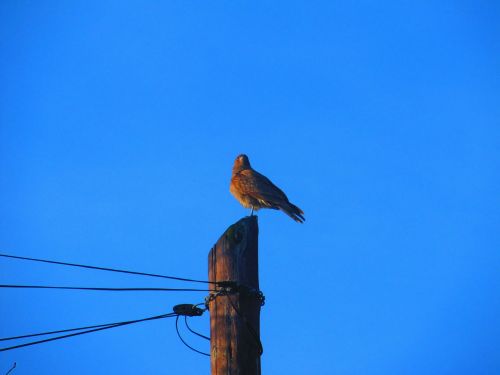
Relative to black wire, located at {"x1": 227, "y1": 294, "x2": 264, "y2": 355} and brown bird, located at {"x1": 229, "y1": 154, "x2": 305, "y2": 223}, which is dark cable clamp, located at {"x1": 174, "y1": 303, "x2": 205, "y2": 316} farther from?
brown bird, located at {"x1": 229, "y1": 154, "x2": 305, "y2": 223}

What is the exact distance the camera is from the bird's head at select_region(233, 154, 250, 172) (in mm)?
11288

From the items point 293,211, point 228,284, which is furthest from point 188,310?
point 293,211

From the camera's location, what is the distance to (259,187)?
32.7 ft

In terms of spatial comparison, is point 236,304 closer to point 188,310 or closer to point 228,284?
point 228,284

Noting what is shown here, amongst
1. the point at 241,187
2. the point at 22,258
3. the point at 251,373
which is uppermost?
the point at 241,187

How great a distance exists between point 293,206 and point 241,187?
1.44 metres

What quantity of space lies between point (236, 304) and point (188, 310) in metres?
0.64

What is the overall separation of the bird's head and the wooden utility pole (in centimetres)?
677

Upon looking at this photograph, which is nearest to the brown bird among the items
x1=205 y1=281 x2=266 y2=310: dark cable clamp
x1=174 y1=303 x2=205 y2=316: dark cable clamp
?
x1=174 y1=303 x2=205 y2=316: dark cable clamp

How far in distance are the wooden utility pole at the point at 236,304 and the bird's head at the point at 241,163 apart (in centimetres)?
677

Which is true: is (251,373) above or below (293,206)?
below

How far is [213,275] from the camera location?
4.43 meters

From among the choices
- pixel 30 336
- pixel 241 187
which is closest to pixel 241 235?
pixel 30 336

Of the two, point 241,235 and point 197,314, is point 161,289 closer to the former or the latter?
point 197,314
